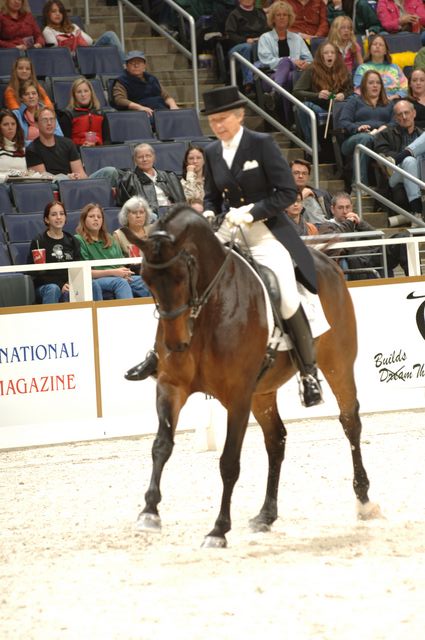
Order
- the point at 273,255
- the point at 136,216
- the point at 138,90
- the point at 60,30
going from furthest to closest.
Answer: the point at 60,30
the point at 138,90
the point at 136,216
the point at 273,255

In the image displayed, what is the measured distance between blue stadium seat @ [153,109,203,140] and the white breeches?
25.1ft

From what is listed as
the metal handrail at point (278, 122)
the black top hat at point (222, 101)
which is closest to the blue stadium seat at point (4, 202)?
the metal handrail at point (278, 122)

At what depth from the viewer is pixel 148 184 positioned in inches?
495

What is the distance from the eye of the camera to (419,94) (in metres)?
15.5

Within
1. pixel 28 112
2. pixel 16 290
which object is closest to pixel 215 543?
pixel 16 290

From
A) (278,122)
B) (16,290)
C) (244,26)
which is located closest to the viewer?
(16,290)

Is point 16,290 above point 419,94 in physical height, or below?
below

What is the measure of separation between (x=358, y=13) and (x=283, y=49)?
2.32m

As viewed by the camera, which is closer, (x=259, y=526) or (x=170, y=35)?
(x=259, y=526)

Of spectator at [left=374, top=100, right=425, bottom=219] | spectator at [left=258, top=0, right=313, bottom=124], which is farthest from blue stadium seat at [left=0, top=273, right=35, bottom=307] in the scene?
spectator at [left=258, top=0, right=313, bottom=124]

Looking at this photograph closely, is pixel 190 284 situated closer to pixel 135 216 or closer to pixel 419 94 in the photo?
pixel 135 216

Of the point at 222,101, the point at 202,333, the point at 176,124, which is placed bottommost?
the point at 176,124

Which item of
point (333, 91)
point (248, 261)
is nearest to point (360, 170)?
point (333, 91)

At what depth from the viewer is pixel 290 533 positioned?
673 centimetres
